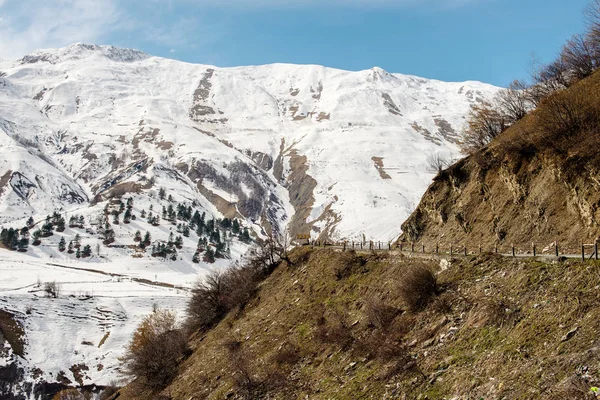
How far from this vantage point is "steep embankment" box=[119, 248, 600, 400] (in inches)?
543

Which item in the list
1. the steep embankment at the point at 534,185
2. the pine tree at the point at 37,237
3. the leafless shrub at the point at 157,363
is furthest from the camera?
the pine tree at the point at 37,237

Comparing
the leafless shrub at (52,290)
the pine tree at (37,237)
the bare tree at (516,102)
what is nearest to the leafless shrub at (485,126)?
the bare tree at (516,102)

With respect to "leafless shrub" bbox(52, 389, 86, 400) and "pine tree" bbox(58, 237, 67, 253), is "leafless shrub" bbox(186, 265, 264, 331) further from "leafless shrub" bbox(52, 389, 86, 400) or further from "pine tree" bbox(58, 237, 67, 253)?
"pine tree" bbox(58, 237, 67, 253)

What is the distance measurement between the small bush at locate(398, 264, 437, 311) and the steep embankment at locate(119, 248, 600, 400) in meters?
0.09

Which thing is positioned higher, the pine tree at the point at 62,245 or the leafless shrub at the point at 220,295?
the pine tree at the point at 62,245

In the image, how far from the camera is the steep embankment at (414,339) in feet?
45.2

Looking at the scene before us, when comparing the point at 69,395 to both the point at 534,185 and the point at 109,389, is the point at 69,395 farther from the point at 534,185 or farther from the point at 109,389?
the point at 534,185

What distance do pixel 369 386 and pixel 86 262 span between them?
183 m

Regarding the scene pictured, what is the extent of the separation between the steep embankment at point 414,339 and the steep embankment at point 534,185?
5.05 meters

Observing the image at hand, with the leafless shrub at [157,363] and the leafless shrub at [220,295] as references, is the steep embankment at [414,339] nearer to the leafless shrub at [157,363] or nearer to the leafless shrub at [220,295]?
the leafless shrub at [157,363]

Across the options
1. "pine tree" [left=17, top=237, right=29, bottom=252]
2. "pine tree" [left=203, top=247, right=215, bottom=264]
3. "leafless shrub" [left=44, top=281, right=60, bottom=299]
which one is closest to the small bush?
"leafless shrub" [left=44, top=281, right=60, bottom=299]

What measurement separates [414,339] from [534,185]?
13406mm

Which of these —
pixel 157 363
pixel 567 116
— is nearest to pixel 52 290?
pixel 157 363

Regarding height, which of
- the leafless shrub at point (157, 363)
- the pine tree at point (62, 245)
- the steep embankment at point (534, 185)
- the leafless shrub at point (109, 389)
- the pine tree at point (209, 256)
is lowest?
the leafless shrub at point (109, 389)
